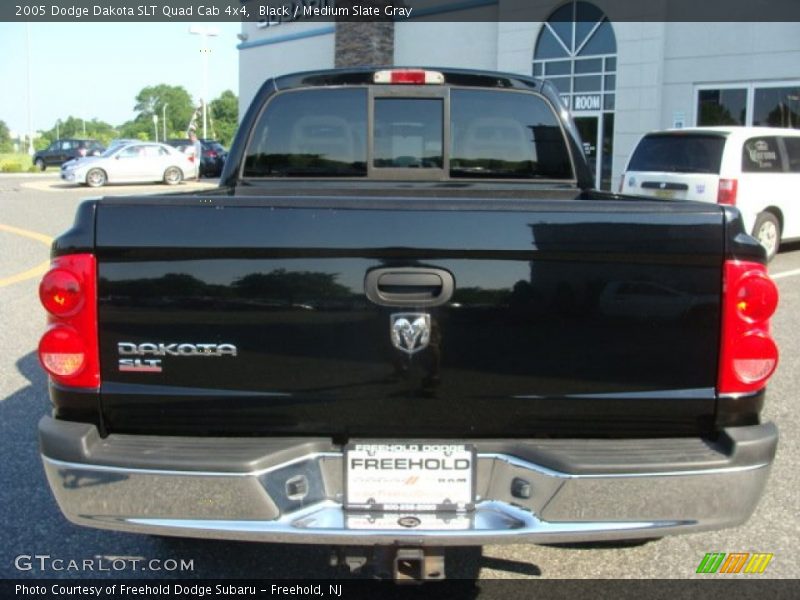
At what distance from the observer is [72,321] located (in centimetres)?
253

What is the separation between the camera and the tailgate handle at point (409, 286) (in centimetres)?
245

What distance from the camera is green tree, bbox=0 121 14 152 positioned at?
95.7 meters

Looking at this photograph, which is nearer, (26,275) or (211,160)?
(26,275)

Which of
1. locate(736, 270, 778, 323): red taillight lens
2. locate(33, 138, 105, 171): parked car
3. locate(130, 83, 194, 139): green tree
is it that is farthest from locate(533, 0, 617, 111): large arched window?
locate(130, 83, 194, 139): green tree

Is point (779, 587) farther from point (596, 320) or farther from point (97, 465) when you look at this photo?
point (97, 465)

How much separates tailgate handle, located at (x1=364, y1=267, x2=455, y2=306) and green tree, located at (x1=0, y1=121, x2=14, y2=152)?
338 ft

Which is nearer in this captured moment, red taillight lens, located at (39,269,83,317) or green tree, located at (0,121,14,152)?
red taillight lens, located at (39,269,83,317)

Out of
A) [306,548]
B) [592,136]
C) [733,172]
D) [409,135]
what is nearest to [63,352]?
[306,548]

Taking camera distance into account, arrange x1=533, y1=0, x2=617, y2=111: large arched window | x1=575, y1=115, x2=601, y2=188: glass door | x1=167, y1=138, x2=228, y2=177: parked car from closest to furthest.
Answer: x1=533, y1=0, x2=617, y2=111: large arched window → x1=575, y1=115, x2=601, y2=188: glass door → x1=167, y1=138, x2=228, y2=177: parked car

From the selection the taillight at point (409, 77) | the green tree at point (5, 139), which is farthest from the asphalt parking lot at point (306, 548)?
the green tree at point (5, 139)

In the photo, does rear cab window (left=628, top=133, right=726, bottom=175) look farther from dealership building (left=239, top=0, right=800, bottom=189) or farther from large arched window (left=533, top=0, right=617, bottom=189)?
large arched window (left=533, top=0, right=617, bottom=189)

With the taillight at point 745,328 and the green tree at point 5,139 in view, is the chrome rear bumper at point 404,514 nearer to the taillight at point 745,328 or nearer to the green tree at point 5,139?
the taillight at point 745,328

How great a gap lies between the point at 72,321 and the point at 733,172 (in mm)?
9481

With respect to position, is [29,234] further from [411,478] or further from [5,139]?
[5,139]
